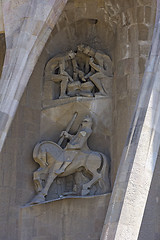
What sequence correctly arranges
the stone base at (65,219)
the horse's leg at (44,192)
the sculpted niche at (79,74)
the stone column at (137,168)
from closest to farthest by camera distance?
1. the stone column at (137,168)
2. the stone base at (65,219)
3. the horse's leg at (44,192)
4. the sculpted niche at (79,74)

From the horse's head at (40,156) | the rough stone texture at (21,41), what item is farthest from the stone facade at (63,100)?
the horse's head at (40,156)

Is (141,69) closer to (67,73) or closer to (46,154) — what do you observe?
(67,73)

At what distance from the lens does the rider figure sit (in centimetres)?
975

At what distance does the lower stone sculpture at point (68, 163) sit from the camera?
968cm

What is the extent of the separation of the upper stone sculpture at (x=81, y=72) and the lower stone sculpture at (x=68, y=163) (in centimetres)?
72

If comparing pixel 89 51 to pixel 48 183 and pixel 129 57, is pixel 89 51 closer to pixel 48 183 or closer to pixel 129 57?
pixel 129 57

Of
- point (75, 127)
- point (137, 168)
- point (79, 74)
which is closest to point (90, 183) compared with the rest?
point (75, 127)

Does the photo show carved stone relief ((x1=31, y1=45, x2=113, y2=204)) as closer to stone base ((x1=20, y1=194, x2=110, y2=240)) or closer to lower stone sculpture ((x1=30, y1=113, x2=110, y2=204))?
lower stone sculpture ((x1=30, y1=113, x2=110, y2=204))

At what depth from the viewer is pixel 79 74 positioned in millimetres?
10359

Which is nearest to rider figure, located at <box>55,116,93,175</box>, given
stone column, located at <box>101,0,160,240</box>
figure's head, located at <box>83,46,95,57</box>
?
figure's head, located at <box>83,46,95,57</box>

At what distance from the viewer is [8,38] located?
8938 millimetres

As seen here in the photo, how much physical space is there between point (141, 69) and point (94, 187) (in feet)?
6.17

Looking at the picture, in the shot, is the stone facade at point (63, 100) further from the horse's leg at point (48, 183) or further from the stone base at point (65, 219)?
the horse's leg at point (48, 183)

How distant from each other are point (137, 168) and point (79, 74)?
3.40 meters
